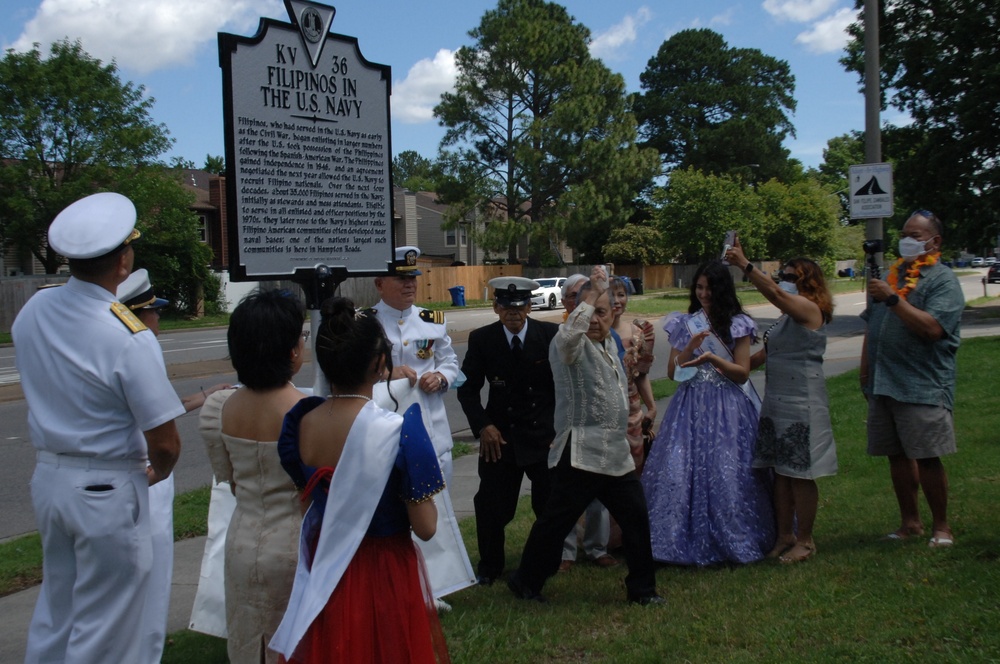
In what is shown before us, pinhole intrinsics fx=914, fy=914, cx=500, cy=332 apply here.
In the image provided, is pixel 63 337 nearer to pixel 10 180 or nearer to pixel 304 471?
pixel 304 471

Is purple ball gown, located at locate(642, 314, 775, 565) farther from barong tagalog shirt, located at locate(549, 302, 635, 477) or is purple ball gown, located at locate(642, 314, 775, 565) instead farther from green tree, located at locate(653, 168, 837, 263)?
green tree, located at locate(653, 168, 837, 263)

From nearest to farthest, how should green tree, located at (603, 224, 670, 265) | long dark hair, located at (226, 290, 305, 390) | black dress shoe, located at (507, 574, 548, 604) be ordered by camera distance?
1. long dark hair, located at (226, 290, 305, 390)
2. black dress shoe, located at (507, 574, 548, 604)
3. green tree, located at (603, 224, 670, 265)

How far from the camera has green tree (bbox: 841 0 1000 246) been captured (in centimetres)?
2567

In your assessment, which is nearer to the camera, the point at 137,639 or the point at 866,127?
the point at 137,639

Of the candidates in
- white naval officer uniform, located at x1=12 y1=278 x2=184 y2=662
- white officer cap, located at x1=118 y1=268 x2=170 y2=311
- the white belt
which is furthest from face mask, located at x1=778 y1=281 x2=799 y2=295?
the white belt

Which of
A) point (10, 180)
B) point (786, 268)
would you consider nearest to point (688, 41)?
point (10, 180)

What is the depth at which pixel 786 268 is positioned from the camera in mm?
5547

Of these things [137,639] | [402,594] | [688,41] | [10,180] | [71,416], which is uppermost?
[688,41]

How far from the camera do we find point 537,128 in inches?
1810

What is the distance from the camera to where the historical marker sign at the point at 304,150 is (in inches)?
174

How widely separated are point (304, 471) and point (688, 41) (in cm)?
7377

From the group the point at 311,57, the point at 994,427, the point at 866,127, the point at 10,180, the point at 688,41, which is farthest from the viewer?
the point at 688,41

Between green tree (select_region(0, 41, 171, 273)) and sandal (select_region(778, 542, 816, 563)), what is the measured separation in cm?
3512

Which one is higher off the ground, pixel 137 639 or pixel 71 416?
pixel 71 416
